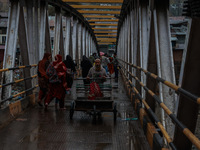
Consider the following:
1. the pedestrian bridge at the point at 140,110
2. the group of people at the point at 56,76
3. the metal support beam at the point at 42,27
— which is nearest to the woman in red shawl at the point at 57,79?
the group of people at the point at 56,76

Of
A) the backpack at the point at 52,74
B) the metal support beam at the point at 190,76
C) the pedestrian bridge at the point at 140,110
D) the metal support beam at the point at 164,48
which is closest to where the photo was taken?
the metal support beam at the point at 190,76

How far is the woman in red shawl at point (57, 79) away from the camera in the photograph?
8117 millimetres

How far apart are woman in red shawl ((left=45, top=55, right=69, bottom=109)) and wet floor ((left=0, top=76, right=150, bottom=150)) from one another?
0.48m

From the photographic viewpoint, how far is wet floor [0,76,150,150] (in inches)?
202

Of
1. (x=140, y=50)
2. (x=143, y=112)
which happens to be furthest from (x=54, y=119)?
(x=140, y=50)

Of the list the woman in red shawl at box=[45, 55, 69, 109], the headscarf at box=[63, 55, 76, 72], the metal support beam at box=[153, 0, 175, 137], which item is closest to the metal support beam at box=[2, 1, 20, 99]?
the woman in red shawl at box=[45, 55, 69, 109]

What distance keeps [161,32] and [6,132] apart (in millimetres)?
3250

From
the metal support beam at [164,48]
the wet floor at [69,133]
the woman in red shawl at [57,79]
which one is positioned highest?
the metal support beam at [164,48]

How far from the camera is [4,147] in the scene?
5.03m

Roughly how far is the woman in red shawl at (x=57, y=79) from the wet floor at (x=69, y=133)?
18.8 inches

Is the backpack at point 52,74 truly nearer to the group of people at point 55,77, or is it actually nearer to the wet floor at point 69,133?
the group of people at point 55,77

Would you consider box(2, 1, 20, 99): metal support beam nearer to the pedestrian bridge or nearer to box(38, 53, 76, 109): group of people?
the pedestrian bridge

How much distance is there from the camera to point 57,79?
813cm

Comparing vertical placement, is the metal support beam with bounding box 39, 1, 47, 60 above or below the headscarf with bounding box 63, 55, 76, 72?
above
